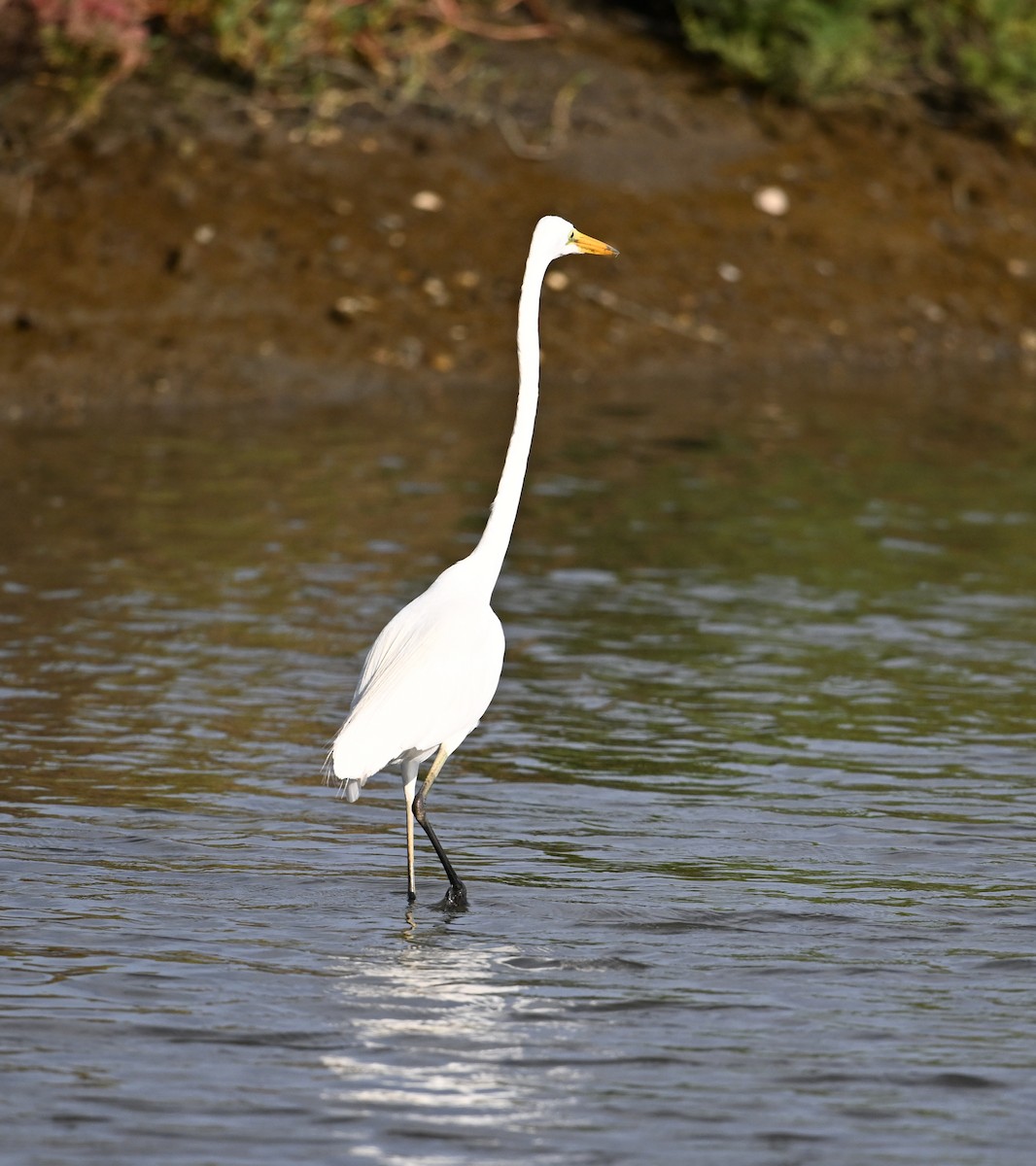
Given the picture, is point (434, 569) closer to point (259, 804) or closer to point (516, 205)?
point (259, 804)

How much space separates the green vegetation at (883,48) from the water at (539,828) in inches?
319

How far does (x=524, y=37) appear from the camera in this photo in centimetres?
2089

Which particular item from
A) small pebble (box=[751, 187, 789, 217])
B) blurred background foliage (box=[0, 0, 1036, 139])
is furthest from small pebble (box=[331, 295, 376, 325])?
small pebble (box=[751, 187, 789, 217])

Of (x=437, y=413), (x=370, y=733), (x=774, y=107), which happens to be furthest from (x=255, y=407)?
(x=370, y=733)

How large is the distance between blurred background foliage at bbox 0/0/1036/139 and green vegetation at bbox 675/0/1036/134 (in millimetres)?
18

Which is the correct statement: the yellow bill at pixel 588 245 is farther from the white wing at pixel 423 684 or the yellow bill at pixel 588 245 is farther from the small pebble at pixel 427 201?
the small pebble at pixel 427 201

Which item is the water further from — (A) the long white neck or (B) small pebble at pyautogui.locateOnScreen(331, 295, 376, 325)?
(B) small pebble at pyautogui.locateOnScreen(331, 295, 376, 325)

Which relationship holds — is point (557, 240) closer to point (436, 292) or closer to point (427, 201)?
point (436, 292)

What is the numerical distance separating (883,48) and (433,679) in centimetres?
1728

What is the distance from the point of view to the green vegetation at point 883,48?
822 inches

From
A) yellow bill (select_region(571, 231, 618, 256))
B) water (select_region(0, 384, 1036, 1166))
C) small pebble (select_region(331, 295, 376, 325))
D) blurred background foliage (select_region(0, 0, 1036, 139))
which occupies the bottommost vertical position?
small pebble (select_region(331, 295, 376, 325))

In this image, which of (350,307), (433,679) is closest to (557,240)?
(433,679)

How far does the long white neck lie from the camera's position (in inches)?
272

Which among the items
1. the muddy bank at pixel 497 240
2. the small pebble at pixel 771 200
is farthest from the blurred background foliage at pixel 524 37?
the small pebble at pixel 771 200
